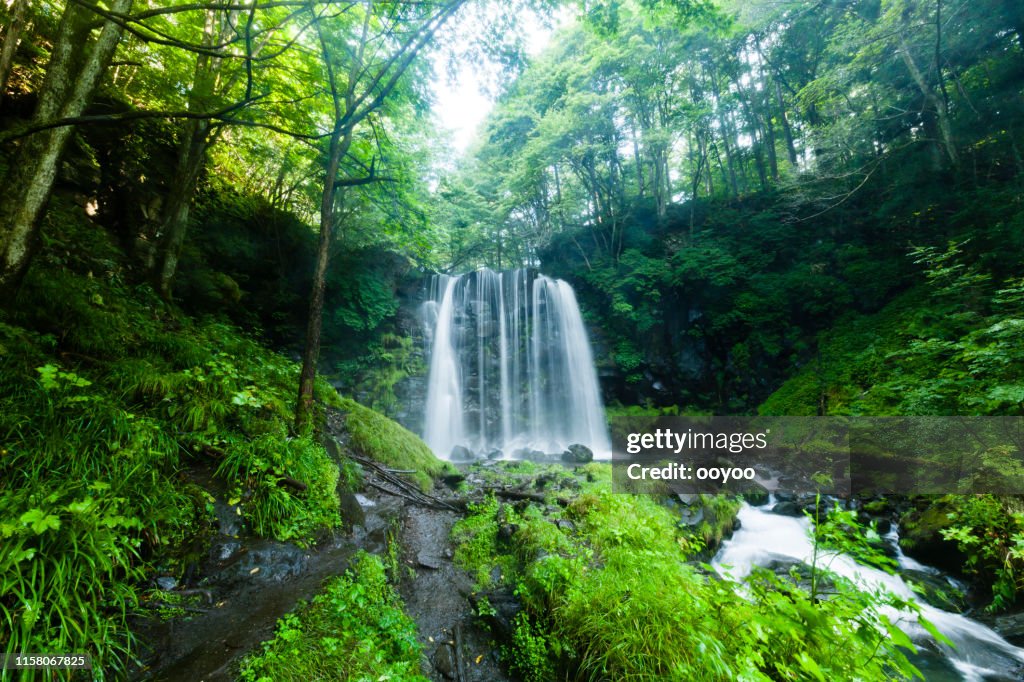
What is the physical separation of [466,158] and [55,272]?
24.1 metres

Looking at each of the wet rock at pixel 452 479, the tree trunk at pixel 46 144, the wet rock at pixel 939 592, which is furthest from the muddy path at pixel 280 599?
the wet rock at pixel 939 592

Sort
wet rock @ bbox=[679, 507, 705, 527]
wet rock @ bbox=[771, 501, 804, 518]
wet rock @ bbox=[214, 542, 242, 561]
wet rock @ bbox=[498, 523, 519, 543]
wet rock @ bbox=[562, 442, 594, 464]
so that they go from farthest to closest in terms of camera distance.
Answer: wet rock @ bbox=[562, 442, 594, 464], wet rock @ bbox=[771, 501, 804, 518], wet rock @ bbox=[679, 507, 705, 527], wet rock @ bbox=[498, 523, 519, 543], wet rock @ bbox=[214, 542, 242, 561]

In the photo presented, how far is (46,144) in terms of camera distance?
11.0 ft

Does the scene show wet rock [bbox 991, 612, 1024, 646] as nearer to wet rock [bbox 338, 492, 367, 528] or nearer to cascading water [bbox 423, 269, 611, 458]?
wet rock [bbox 338, 492, 367, 528]

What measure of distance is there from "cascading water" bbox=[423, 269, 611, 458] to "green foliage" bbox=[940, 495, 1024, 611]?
33.0 ft

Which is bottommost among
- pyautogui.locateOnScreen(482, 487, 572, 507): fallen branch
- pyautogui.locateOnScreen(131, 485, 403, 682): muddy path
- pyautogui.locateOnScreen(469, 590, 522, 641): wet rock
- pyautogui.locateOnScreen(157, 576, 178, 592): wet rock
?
pyautogui.locateOnScreen(469, 590, 522, 641): wet rock

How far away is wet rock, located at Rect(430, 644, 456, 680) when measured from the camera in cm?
262

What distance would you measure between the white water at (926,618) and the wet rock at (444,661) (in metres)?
2.03

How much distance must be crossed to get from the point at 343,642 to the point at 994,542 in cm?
767

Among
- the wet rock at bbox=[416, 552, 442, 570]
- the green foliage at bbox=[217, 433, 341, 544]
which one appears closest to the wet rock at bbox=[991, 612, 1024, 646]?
the wet rock at bbox=[416, 552, 442, 570]

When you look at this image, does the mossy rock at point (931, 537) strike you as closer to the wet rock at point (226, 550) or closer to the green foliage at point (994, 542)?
the green foliage at point (994, 542)

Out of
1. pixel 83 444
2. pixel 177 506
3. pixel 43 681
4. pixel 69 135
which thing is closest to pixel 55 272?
pixel 69 135

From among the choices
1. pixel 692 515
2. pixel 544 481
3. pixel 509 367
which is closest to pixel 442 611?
pixel 544 481

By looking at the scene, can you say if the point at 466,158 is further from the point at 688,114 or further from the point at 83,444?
the point at 83,444
